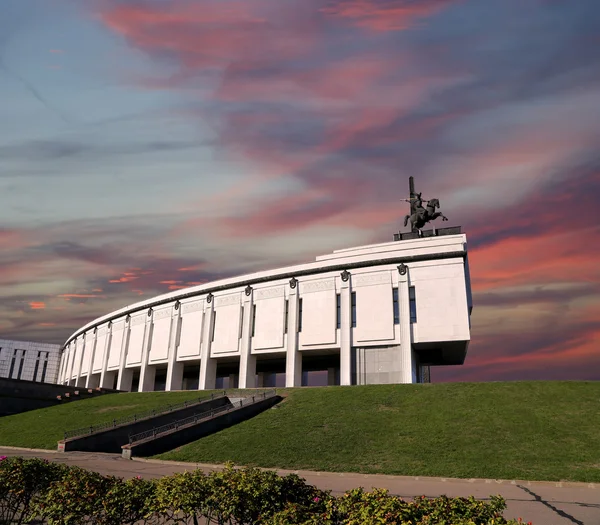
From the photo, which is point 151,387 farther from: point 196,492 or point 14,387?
point 196,492

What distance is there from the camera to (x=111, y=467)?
22.4 meters

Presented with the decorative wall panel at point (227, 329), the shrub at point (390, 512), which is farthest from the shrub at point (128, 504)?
the decorative wall panel at point (227, 329)

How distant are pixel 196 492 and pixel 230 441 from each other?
19.8 metres

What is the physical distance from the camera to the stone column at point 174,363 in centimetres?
6725

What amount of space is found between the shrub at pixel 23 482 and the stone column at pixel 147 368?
→ 2522 inches

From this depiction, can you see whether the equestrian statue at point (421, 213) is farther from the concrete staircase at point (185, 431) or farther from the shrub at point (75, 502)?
the shrub at point (75, 502)

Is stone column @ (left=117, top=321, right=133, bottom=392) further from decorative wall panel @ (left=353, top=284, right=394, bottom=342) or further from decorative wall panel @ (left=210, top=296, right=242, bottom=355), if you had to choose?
decorative wall panel @ (left=353, top=284, right=394, bottom=342)

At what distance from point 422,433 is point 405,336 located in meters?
25.0

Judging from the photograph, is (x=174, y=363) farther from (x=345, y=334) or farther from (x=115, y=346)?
(x=345, y=334)

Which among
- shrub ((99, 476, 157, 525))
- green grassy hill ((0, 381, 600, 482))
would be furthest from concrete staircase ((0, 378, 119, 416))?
shrub ((99, 476, 157, 525))

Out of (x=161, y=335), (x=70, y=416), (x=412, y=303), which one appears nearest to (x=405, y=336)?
(x=412, y=303)

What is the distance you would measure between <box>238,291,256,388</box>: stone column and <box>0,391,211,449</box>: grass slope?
9.69 m

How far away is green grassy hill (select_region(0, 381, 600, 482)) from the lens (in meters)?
22.3

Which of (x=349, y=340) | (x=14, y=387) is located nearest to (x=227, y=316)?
(x=349, y=340)
